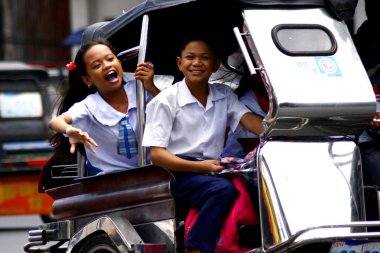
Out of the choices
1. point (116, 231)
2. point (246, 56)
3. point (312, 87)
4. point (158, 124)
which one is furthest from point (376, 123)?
point (116, 231)

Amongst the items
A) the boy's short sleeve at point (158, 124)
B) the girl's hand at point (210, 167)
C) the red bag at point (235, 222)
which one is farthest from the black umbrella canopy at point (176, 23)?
the red bag at point (235, 222)

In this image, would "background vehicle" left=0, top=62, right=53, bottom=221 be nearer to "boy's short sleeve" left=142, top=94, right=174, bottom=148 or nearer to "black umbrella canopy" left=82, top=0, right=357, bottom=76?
"black umbrella canopy" left=82, top=0, right=357, bottom=76

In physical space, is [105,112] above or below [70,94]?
below

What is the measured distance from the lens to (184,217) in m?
7.14

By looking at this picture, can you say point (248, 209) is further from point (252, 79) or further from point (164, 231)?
point (252, 79)

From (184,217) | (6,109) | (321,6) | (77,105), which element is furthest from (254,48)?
(6,109)

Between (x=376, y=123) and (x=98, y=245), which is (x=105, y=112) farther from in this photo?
(x=376, y=123)

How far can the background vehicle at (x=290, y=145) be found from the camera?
21.3 ft

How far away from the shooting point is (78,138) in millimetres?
7504

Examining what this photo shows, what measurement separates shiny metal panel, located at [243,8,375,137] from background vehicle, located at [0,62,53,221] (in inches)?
310

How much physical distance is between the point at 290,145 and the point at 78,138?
1449 millimetres

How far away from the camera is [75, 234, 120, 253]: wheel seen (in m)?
7.43

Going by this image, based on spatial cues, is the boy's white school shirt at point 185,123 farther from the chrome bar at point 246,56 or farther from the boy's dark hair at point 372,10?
the boy's dark hair at point 372,10

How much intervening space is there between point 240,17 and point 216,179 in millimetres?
1259
